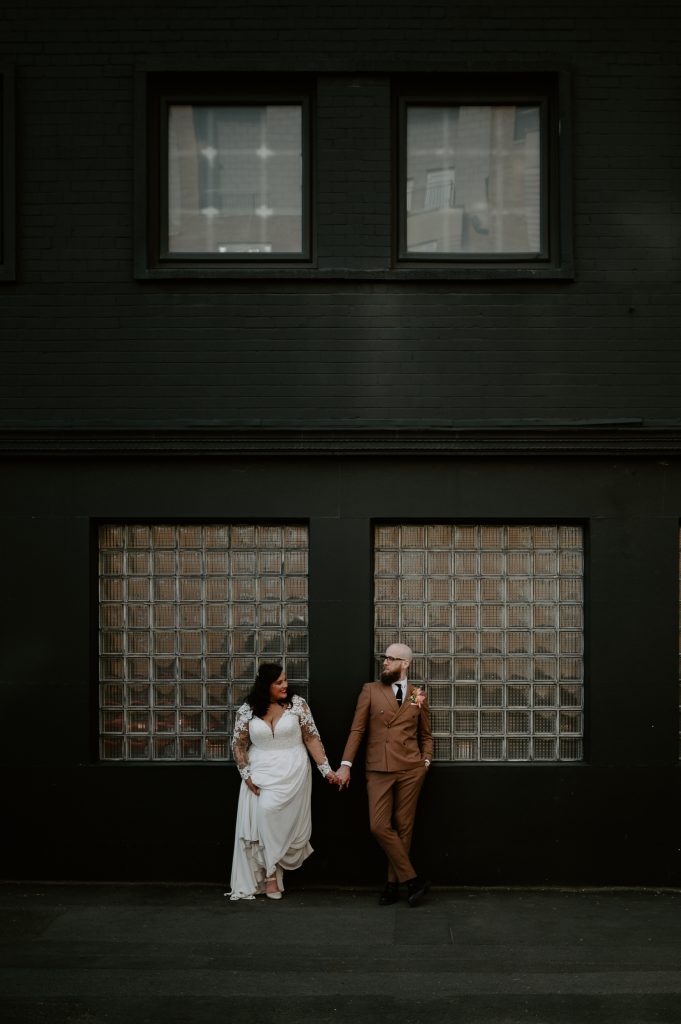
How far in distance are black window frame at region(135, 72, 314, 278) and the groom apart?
3.34 m

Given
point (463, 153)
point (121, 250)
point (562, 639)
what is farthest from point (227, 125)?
point (562, 639)

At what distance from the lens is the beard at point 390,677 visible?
8195mm

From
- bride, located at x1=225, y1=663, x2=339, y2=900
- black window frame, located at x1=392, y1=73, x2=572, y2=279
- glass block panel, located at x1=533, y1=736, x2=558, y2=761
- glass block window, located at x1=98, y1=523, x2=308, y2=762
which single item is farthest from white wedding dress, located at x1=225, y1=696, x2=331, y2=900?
black window frame, located at x1=392, y1=73, x2=572, y2=279

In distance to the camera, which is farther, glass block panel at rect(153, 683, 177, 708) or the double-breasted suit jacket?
glass block panel at rect(153, 683, 177, 708)

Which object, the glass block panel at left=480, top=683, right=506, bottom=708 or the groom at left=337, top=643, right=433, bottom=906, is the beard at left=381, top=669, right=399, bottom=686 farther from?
the glass block panel at left=480, top=683, right=506, bottom=708

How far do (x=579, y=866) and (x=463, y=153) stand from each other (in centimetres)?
583

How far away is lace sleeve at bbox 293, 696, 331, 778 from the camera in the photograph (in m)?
8.23

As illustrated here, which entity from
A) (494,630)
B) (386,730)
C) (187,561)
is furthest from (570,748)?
(187,561)

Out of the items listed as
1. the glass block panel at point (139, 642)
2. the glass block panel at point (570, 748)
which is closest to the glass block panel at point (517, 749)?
the glass block panel at point (570, 748)

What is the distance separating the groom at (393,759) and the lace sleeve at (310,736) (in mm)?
154

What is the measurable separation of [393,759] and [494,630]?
139 centimetres

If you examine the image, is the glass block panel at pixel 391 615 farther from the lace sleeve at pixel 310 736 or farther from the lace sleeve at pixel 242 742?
the lace sleeve at pixel 242 742

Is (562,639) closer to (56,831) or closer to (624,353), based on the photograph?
(624,353)

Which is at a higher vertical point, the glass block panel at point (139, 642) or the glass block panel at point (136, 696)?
the glass block panel at point (139, 642)
